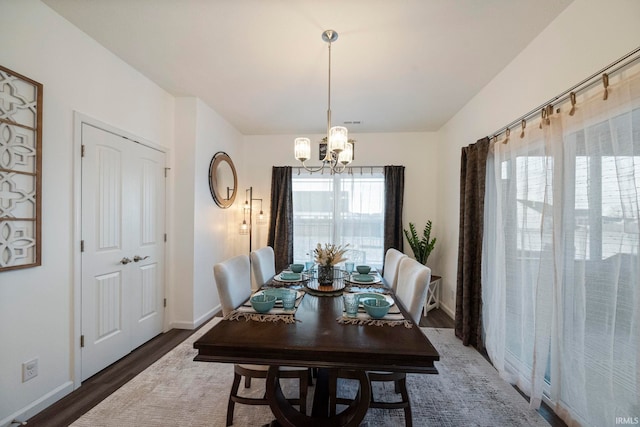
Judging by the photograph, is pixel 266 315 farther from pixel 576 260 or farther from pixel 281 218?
pixel 281 218

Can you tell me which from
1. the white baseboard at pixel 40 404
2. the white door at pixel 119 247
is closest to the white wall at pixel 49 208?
the white baseboard at pixel 40 404

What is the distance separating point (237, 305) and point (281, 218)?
2417 mm

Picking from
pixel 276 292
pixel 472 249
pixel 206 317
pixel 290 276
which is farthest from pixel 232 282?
pixel 472 249

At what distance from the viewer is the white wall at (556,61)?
1.38m

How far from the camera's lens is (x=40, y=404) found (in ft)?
5.63

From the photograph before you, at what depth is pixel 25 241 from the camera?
164 cm

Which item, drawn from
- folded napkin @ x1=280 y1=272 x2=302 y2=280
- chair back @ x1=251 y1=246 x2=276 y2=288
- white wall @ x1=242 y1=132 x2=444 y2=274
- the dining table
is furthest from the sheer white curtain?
chair back @ x1=251 y1=246 x2=276 y2=288

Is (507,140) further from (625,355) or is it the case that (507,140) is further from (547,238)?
(625,355)

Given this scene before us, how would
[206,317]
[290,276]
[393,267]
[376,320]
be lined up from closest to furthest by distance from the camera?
[376,320], [290,276], [393,267], [206,317]

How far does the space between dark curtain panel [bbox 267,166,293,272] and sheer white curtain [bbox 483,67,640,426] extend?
9.30 ft

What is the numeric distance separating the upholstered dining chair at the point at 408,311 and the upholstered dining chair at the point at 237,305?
23 cm

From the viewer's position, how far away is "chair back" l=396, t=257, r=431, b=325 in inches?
66.9

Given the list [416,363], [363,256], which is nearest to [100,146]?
[416,363]

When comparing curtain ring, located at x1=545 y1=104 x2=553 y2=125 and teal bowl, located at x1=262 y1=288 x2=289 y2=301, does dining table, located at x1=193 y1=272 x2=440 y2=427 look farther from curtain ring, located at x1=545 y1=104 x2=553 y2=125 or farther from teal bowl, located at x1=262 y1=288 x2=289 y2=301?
curtain ring, located at x1=545 y1=104 x2=553 y2=125
